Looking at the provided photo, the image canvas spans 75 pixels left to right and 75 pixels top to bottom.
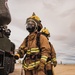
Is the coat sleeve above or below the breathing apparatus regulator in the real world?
below

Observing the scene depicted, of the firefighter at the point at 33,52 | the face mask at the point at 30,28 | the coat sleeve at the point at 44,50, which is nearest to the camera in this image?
the coat sleeve at the point at 44,50

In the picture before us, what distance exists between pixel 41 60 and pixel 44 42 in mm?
457

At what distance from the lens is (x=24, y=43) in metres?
7.32

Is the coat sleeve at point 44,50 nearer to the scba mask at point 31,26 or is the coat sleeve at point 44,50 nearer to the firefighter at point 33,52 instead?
the firefighter at point 33,52

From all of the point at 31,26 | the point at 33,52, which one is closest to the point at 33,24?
the point at 31,26

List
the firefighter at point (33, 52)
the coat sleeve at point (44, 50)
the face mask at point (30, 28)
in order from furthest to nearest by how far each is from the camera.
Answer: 1. the face mask at point (30, 28)
2. the firefighter at point (33, 52)
3. the coat sleeve at point (44, 50)

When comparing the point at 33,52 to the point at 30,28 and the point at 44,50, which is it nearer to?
the point at 44,50

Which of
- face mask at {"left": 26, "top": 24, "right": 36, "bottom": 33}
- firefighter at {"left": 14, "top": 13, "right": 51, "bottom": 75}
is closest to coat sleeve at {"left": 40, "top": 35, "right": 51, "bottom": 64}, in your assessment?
firefighter at {"left": 14, "top": 13, "right": 51, "bottom": 75}

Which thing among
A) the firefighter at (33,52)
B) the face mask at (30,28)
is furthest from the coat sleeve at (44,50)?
the face mask at (30,28)

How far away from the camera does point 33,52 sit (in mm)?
7055

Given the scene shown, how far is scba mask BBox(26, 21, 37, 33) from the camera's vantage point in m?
7.17

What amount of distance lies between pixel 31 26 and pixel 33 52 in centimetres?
61

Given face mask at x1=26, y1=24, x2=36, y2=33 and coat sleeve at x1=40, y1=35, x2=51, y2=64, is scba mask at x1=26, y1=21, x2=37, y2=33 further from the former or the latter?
coat sleeve at x1=40, y1=35, x2=51, y2=64

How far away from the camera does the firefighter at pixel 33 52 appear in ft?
22.7
